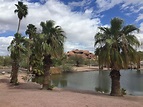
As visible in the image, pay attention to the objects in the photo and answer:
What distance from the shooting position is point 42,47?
24.1 m

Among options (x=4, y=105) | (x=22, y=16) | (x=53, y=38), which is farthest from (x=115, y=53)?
(x=22, y=16)

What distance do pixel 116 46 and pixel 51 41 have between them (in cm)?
764

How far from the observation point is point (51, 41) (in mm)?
24938

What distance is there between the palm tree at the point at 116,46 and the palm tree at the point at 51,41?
15.2 ft

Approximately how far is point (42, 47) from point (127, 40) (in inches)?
370

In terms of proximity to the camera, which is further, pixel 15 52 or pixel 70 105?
pixel 15 52

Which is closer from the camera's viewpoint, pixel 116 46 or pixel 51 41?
pixel 116 46

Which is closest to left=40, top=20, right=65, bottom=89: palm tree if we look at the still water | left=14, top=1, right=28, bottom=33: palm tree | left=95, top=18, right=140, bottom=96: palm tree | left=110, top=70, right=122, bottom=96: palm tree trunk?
left=95, top=18, right=140, bottom=96: palm tree

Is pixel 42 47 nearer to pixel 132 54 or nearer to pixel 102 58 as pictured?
pixel 102 58

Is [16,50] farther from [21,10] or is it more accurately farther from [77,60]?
[77,60]

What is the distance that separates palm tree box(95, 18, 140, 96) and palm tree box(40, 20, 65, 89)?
4645mm

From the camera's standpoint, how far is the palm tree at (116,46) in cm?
2168

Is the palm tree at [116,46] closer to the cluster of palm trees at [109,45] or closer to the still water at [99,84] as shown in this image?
the cluster of palm trees at [109,45]

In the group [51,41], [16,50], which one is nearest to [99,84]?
[16,50]
